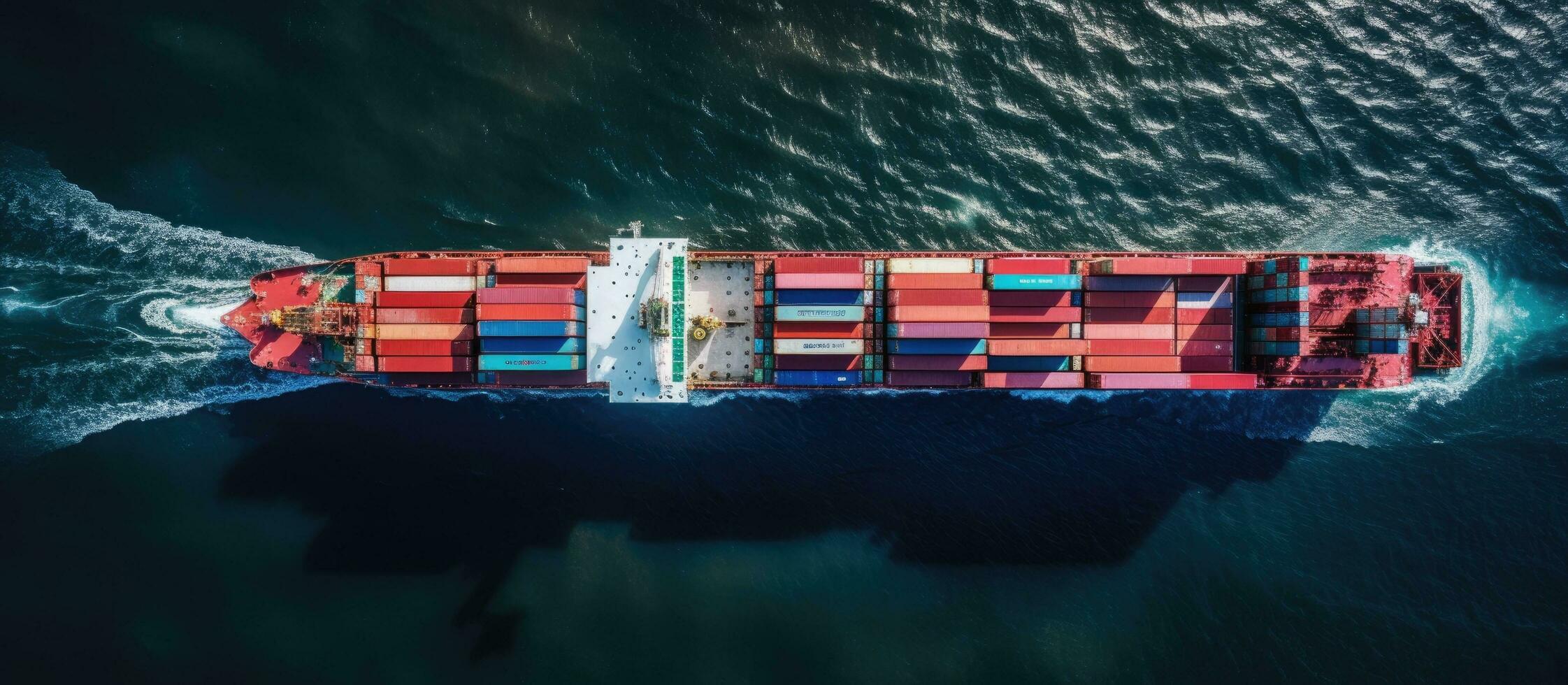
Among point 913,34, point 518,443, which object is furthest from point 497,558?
point 913,34

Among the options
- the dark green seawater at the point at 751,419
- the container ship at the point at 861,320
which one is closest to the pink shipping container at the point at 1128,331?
the container ship at the point at 861,320

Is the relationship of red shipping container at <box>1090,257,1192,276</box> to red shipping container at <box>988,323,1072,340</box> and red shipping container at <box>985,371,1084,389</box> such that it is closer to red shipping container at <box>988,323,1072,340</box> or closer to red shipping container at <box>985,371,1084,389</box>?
red shipping container at <box>988,323,1072,340</box>

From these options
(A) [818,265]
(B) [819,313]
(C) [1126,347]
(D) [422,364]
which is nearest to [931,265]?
(A) [818,265]

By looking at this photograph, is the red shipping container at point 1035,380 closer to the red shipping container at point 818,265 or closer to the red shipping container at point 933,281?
the red shipping container at point 933,281

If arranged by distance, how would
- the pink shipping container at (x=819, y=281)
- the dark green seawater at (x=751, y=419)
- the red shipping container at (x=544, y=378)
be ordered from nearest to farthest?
1. the pink shipping container at (x=819, y=281)
2. the red shipping container at (x=544, y=378)
3. the dark green seawater at (x=751, y=419)

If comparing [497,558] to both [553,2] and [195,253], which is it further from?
[553,2]
